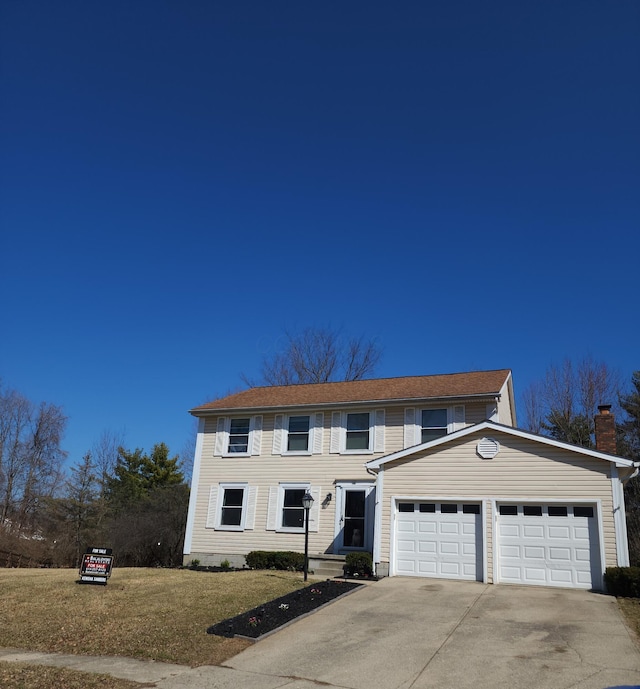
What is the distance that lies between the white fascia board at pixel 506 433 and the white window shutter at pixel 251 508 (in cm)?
594

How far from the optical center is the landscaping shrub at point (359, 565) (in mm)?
15641

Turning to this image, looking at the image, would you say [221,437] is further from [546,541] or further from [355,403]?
[546,541]

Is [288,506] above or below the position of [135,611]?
above

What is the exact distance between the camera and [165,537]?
28.5m

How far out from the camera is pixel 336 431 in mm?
20422

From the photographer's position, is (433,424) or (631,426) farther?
(631,426)

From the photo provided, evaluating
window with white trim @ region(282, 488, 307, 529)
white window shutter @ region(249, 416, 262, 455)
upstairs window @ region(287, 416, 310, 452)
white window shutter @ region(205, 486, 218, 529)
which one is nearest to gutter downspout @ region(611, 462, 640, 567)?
window with white trim @ region(282, 488, 307, 529)

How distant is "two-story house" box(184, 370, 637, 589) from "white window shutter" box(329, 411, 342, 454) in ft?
Answer: 0.13

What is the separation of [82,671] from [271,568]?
1137cm

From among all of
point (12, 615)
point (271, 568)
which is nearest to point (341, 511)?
point (271, 568)

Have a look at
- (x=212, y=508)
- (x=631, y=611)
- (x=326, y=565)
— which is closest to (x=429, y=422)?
(x=326, y=565)

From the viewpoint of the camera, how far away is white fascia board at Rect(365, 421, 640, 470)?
14125 mm

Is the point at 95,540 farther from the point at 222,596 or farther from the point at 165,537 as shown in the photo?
Answer: the point at 222,596

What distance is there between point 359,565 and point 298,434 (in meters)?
6.30
